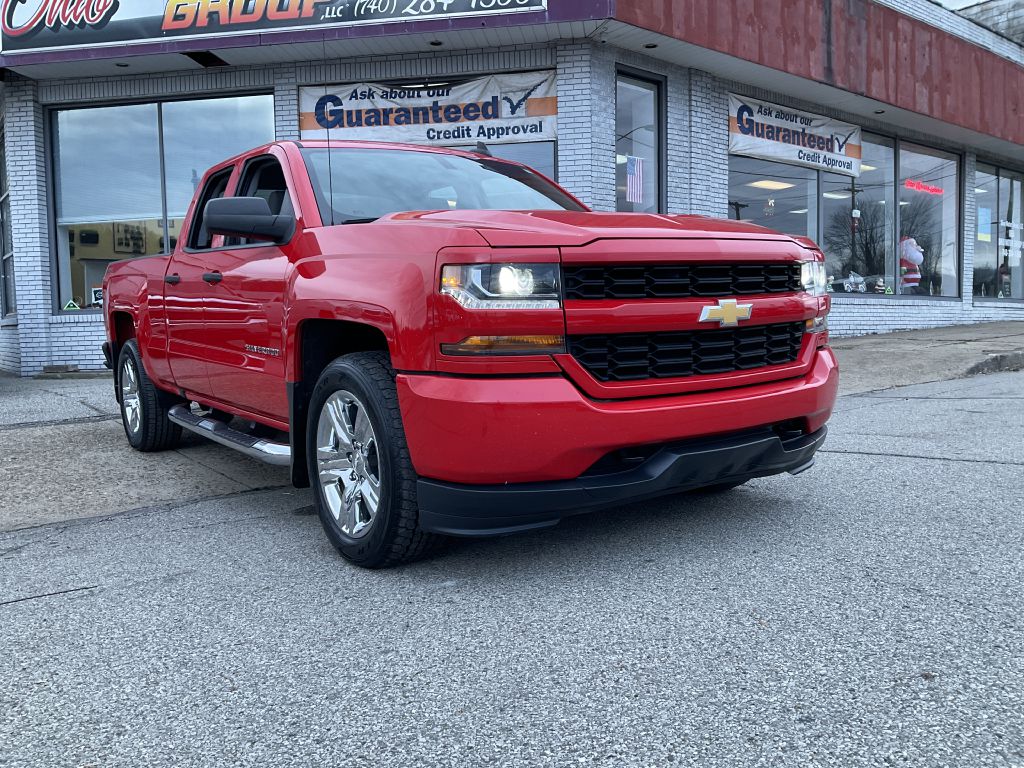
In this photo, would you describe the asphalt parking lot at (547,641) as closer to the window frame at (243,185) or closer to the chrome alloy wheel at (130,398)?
the window frame at (243,185)

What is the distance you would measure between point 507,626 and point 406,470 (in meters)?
0.66

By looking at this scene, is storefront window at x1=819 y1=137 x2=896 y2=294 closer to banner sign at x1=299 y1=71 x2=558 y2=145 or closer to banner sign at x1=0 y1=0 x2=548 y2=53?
banner sign at x1=299 y1=71 x2=558 y2=145

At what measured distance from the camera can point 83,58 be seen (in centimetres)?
1076

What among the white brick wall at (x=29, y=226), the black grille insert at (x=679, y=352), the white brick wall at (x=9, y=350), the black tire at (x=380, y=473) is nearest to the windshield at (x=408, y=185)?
the black tire at (x=380, y=473)

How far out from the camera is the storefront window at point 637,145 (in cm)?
1148

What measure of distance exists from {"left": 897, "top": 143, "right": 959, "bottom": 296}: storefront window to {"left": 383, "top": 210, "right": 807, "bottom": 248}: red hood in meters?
13.9

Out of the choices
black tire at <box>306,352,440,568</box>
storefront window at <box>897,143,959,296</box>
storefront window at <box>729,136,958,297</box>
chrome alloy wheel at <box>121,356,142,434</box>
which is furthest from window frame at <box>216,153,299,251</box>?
storefront window at <box>897,143,959,296</box>

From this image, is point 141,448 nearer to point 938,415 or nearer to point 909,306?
point 938,415

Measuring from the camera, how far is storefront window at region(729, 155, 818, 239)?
13.1m

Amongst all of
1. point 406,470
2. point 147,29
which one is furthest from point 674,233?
point 147,29

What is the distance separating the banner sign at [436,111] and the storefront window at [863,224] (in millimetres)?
5823

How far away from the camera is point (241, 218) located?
3.71 m

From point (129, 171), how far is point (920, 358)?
10.7m

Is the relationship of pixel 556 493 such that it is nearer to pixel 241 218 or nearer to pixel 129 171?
pixel 241 218
